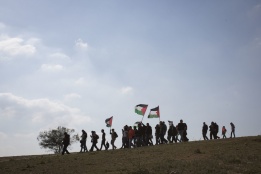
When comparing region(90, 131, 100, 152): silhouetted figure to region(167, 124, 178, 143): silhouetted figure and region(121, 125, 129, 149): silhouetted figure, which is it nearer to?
region(121, 125, 129, 149): silhouetted figure

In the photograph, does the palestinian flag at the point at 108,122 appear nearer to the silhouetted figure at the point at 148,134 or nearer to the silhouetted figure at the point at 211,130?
the silhouetted figure at the point at 148,134

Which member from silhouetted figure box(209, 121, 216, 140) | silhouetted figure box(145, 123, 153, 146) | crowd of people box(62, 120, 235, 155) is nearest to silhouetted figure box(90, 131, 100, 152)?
crowd of people box(62, 120, 235, 155)

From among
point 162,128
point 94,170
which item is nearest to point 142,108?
point 162,128

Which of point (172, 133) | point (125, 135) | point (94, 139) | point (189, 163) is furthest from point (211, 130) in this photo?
point (189, 163)

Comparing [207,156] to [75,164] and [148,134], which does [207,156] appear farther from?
[148,134]

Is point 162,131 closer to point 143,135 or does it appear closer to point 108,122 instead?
point 143,135

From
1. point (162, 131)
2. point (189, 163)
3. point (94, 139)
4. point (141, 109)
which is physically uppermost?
point (141, 109)

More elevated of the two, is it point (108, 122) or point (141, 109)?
point (141, 109)

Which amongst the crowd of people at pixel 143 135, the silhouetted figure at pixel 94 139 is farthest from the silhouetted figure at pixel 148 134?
the silhouetted figure at pixel 94 139

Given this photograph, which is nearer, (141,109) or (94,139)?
(94,139)

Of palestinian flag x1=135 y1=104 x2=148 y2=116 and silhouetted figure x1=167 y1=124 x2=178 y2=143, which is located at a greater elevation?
palestinian flag x1=135 y1=104 x2=148 y2=116

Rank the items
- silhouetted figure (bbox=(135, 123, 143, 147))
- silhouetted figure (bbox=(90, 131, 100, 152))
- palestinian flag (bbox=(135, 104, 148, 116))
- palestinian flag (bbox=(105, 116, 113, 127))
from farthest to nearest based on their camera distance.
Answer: palestinian flag (bbox=(105, 116, 113, 127)) → palestinian flag (bbox=(135, 104, 148, 116)) → silhouetted figure (bbox=(90, 131, 100, 152)) → silhouetted figure (bbox=(135, 123, 143, 147))

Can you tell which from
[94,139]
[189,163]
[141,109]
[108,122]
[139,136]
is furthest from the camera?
[108,122]

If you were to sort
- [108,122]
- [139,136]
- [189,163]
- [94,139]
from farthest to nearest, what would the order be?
[108,122] → [94,139] → [139,136] → [189,163]
